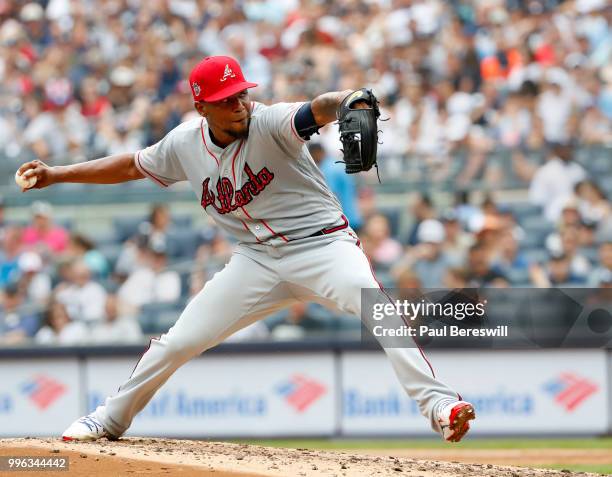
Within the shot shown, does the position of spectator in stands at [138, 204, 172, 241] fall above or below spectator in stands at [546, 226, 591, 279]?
above

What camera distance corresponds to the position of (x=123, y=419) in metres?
5.75

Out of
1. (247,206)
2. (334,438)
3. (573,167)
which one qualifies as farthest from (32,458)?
(573,167)

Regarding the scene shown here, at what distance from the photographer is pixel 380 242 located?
9844 millimetres

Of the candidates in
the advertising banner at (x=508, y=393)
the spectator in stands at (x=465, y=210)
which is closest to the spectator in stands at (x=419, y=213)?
the spectator in stands at (x=465, y=210)

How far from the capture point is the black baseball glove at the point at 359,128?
4.71 meters

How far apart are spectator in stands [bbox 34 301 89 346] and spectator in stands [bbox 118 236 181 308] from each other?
1.51ft

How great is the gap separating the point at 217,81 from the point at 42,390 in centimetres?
512

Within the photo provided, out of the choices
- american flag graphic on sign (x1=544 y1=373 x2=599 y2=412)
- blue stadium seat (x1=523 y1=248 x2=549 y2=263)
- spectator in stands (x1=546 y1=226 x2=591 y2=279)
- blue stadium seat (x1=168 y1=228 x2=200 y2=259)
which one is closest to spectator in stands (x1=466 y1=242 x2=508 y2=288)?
blue stadium seat (x1=523 y1=248 x2=549 y2=263)

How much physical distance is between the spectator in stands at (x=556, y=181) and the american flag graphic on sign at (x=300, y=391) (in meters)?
2.66

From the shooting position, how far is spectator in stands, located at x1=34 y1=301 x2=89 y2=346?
378 inches

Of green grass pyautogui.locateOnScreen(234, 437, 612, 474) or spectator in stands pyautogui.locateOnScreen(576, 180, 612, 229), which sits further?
spectator in stands pyautogui.locateOnScreen(576, 180, 612, 229)

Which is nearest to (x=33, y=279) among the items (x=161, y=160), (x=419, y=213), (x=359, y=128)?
(x=419, y=213)

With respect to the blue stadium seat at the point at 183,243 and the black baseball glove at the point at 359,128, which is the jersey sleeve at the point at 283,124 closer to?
the black baseball glove at the point at 359,128

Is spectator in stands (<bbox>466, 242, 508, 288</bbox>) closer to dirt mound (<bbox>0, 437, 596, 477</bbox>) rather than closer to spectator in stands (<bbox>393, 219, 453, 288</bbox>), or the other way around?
spectator in stands (<bbox>393, 219, 453, 288</bbox>)
